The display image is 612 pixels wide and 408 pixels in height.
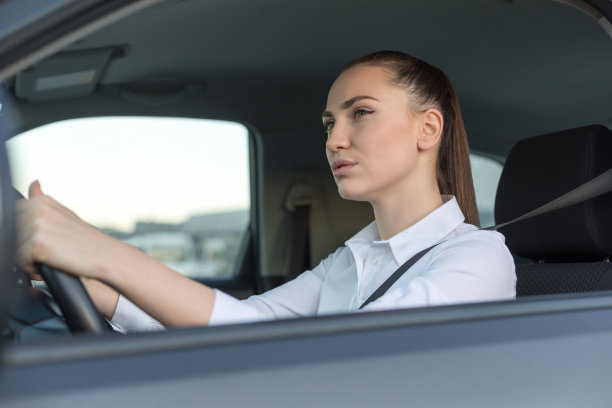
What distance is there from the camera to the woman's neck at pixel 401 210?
63.6 inches

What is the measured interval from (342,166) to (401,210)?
0.19 metres

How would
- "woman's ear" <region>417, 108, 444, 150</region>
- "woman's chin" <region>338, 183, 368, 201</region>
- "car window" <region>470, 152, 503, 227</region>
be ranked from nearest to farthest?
1. "woman's chin" <region>338, 183, 368, 201</region>
2. "woman's ear" <region>417, 108, 444, 150</region>
3. "car window" <region>470, 152, 503, 227</region>

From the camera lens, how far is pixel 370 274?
63.1 inches

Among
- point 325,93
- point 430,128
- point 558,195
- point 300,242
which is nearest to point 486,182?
point 325,93

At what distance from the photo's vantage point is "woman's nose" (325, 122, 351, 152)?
1549mm

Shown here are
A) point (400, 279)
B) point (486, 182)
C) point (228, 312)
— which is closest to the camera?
point (228, 312)

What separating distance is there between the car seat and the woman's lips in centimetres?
58

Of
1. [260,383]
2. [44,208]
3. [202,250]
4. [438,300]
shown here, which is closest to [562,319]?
[438,300]

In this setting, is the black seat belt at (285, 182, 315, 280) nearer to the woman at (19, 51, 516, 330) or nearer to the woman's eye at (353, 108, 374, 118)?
the woman at (19, 51, 516, 330)

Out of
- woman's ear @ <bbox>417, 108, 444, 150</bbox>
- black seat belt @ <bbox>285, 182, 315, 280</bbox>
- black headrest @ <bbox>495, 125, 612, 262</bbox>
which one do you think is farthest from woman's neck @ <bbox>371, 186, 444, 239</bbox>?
black seat belt @ <bbox>285, 182, 315, 280</bbox>

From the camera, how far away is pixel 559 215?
1753 mm

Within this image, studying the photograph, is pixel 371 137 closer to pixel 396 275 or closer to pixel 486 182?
pixel 396 275

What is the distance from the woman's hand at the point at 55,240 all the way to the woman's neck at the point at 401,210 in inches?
30.4

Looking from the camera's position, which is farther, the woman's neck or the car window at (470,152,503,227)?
the car window at (470,152,503,227)
